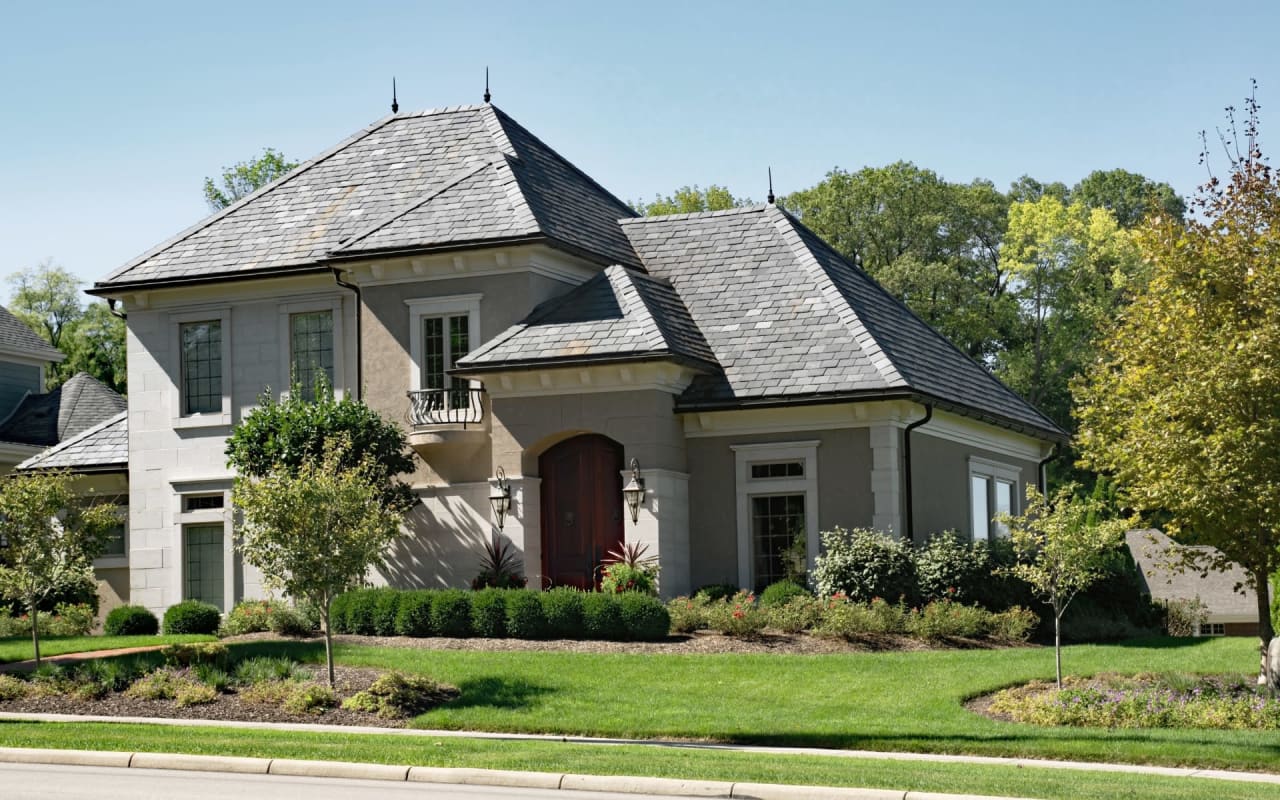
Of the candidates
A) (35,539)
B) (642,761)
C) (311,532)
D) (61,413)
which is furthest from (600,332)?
(61,413)

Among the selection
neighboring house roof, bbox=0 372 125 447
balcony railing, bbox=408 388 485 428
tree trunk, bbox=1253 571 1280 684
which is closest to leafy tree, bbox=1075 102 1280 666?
tree trunk, bbox=1253 571 1280 684

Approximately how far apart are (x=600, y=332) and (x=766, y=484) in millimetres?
3880

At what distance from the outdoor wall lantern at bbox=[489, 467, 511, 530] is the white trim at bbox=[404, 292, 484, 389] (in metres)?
2.83

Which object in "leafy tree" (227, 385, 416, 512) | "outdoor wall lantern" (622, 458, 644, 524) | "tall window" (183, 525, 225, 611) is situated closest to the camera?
"outdoor wall lantern" (622, 458, 644, 524)

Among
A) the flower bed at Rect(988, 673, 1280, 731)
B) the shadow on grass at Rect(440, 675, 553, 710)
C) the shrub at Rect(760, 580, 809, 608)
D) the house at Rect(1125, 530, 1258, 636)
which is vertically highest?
the shrub at Rect(760, 580, 809, 608)

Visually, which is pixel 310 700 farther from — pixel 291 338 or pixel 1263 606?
pixel 291 338

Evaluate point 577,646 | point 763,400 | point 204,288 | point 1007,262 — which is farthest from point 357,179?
point 1007,262

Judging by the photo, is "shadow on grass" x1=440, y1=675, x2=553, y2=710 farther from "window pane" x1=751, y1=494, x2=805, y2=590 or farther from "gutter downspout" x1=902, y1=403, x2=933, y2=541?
"gutter downspout" x1=902, y1=403, x2=933, y2=541

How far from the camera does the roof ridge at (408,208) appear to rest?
97.3 feet

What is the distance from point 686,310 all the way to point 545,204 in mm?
3306

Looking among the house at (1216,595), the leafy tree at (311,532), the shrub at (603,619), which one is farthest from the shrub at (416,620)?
the house at (1216,595)

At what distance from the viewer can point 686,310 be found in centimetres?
2994

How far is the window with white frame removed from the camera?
31167 mm

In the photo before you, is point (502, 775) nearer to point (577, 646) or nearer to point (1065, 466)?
point (577, 646)
